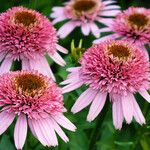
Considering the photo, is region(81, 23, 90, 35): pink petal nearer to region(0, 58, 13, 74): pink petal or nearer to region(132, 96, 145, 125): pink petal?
region(0, 58, 13, 74): pink petal

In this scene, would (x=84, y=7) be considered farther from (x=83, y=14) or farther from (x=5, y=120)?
(x=5, y=120)

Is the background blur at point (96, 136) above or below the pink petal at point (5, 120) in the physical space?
below

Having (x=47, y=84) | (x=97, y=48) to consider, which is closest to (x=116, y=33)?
(x=97, y=48)

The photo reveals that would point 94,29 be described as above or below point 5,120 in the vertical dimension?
above

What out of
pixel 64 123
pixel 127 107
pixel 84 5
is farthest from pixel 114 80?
pixel 84 5

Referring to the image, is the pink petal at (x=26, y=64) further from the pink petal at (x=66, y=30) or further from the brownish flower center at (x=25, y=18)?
the pink petal at (x=66, y=30)

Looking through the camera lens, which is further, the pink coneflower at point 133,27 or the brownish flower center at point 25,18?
the pink coneflower at point 133,27

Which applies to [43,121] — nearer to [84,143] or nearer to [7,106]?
Answer: [7,106]

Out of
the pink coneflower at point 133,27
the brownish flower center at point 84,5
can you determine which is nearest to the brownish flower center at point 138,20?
the pink coneflower at point 133,27
